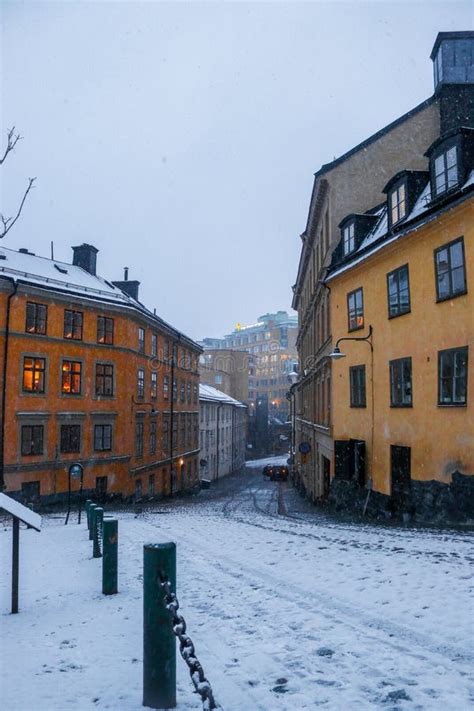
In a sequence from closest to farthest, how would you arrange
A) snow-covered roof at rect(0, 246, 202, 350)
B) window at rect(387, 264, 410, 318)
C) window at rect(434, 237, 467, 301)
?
window at rect(434, 237, 467, 301) < window at rect(387, 264, 410, 318) < snow-covered roof at rect(0, 246, 202, 350)

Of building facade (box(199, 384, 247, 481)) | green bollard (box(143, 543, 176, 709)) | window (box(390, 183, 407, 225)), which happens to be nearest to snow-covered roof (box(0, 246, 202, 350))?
window (box(390, 183, 407, 225))

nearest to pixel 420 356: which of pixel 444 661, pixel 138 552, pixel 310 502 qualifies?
pixel 138 552

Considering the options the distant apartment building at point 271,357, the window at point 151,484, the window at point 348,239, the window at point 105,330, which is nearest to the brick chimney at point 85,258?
the window at point 105,330

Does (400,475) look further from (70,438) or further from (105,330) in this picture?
(105,330)

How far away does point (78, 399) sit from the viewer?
2956 centimetres

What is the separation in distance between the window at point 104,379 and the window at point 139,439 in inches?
136

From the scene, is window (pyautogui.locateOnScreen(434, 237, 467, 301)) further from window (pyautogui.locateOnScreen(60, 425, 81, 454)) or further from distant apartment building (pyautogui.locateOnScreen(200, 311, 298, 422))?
distant apartment building (pyautogui.locateOnScreen(200, 311, 298, 422))

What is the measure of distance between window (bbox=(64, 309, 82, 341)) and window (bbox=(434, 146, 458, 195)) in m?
20.7

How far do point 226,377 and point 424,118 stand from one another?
232ft

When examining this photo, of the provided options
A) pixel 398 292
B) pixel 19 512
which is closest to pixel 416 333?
pixel 398 292

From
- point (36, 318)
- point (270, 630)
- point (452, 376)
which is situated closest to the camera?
point (270, 630)

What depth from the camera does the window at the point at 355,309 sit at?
19.5 m

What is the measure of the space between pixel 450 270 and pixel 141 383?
79.5 ft

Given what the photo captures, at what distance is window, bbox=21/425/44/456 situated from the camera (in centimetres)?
2669
